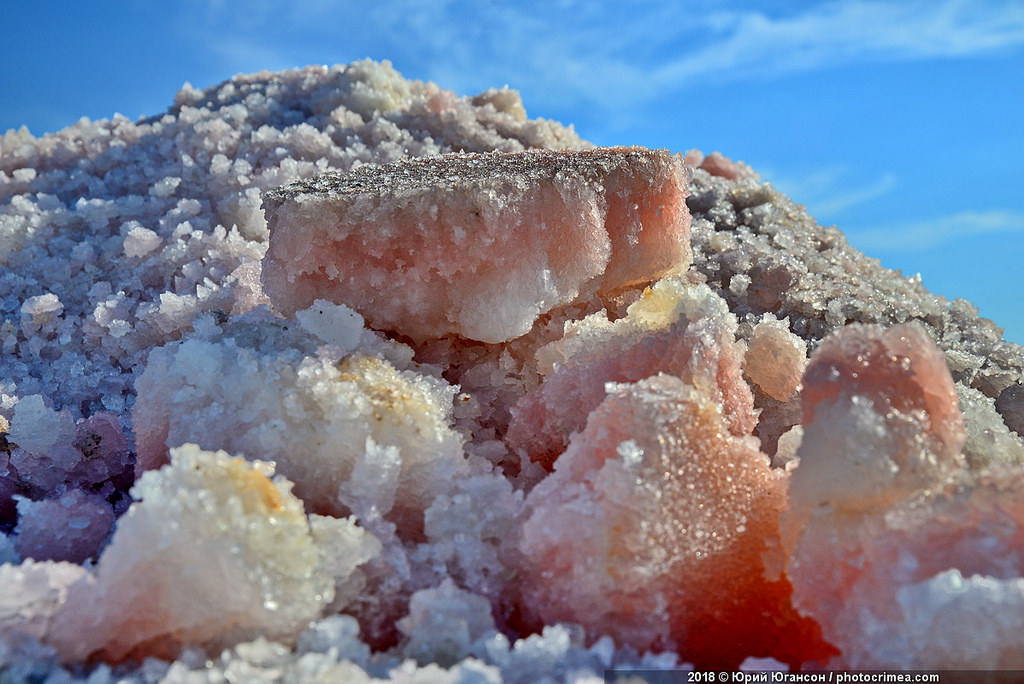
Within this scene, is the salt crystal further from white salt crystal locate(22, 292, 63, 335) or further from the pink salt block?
white salt crystal locate(22, 292, 63, 335)

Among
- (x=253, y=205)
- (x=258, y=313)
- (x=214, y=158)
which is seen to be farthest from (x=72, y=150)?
(x=258, y=313)

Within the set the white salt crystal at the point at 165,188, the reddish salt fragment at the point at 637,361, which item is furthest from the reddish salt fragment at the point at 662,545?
the white salt crystal at the point at 165,188

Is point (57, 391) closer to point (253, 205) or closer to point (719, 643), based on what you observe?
point (253, 205)

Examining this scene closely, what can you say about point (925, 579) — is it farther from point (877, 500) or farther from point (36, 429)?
point (36, 429)

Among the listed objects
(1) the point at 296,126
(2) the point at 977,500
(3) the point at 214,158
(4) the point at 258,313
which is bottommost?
(2) the point at 977,500

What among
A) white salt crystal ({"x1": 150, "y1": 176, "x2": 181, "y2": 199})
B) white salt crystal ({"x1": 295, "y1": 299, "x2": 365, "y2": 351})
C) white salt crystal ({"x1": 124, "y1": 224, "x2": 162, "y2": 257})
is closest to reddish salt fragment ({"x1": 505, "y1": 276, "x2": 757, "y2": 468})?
white salt crystal ({"x1": 295, "y1": 299, "x2": 365, "y2": 351})

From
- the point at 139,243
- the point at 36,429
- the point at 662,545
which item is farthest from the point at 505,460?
the point at 139,243
